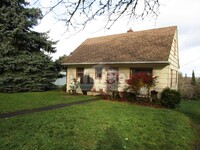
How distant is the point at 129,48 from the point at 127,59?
1.89 m

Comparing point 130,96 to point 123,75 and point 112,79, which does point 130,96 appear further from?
point 112,79

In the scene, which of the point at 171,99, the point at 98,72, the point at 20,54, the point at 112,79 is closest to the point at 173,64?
the point at 171,99

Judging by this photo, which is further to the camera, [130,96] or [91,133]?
[130,96]

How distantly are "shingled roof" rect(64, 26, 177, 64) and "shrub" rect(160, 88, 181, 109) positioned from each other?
2169 mm

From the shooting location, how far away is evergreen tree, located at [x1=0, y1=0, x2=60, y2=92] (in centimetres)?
1617

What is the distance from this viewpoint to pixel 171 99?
11000 mm

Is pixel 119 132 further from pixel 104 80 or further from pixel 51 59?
pixel 51 59

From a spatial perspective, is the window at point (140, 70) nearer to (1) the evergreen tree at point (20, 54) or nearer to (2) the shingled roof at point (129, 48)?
(2) the shingled roof at point (129, 48)

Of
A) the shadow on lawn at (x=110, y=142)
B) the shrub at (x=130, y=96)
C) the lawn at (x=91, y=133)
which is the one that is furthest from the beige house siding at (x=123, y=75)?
the shadow on lawn at (x=110, y=142)

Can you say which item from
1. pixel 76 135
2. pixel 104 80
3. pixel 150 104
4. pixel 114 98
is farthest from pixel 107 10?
pixel 104 80

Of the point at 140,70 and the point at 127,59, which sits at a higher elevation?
the point at 127,59

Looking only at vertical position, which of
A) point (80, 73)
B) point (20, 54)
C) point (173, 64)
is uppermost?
point (20, 54)

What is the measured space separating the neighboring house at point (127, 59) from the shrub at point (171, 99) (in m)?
1.30

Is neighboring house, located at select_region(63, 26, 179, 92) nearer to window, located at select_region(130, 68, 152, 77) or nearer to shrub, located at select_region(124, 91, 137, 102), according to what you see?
window, located at select_region(130, 68, 152, 77)
